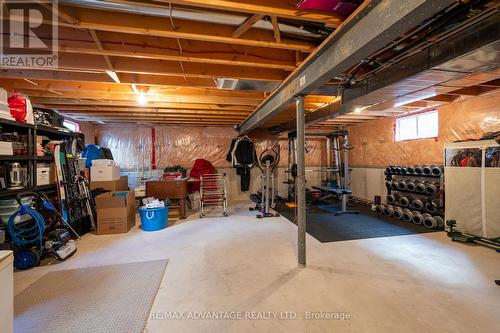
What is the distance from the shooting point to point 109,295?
6.41ft

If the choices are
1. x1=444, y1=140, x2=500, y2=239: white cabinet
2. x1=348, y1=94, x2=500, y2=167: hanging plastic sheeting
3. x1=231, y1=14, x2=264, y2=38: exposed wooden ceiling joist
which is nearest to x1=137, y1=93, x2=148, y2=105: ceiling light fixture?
x1=231, y1=14, x2=264, y2=38: exposed wooden ceiling joist

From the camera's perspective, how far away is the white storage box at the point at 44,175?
3.20 m

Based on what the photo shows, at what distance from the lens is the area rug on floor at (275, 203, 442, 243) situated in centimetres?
342

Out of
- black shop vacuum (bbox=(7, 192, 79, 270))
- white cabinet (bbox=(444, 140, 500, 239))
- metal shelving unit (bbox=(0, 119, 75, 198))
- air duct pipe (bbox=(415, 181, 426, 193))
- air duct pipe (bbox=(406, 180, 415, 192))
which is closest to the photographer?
black shop vacuum (bbox=(7, 192, 79, 270))

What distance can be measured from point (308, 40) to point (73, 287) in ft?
10.6

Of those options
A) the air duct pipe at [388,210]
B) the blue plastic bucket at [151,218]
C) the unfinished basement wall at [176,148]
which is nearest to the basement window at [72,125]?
the unfinished basement wall at [176,148]

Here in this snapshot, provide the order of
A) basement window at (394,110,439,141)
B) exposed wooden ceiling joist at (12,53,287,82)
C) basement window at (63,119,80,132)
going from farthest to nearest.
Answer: basement window at (63,119,80,132) → basement window at (394,110,439,141) → exposed wooden ceiling joist at (12,53,287,82)

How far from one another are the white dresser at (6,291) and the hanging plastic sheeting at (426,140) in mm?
5572

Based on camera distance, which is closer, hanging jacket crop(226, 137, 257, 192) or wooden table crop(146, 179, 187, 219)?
wooden table crop(146, 179, 187, 219)

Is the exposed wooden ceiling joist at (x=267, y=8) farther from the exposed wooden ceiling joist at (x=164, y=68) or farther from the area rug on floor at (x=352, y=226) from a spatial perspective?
the area rug on floor at (x=352, y=226)

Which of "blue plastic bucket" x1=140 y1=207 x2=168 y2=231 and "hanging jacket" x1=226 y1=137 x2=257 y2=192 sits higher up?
"hanging jacket" x1=226 y1=137 x2=257 y2=192

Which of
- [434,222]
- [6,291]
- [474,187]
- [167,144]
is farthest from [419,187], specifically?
[167,144]

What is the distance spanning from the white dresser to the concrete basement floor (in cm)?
77

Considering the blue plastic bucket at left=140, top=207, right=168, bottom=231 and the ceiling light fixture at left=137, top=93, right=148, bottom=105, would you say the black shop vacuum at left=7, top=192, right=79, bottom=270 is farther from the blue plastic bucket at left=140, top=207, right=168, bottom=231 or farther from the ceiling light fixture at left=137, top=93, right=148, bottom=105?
the ceiling light fixture at left=137, top=93, right=148, bottom=105
